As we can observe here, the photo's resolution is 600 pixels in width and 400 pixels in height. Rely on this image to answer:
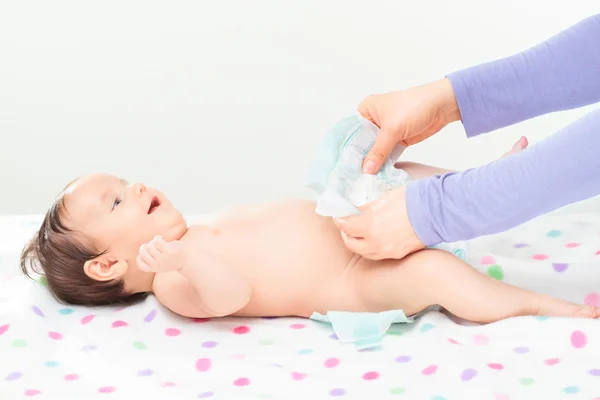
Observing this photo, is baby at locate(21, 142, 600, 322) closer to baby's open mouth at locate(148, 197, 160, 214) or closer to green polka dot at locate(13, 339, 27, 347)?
baby's open mouth at locate(148, 197, 160, 214)

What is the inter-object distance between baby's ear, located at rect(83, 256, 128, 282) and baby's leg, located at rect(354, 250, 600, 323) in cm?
49

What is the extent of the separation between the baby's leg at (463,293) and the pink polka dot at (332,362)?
17 centimetres

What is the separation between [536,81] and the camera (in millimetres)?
1637

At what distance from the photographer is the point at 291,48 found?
2.63 m

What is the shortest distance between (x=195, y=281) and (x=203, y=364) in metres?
0.14

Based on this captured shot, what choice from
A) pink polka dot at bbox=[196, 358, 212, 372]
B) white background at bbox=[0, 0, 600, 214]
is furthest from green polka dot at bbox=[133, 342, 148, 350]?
white background at bbox=[0, 0, 600, 214]

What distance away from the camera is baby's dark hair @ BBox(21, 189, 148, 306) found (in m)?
1.58

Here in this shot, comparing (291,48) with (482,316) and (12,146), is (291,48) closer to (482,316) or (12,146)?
(12,146)

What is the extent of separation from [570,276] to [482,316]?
0.25m

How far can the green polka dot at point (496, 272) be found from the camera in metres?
1.66

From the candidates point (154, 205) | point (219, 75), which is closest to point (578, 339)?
point (154, 205)

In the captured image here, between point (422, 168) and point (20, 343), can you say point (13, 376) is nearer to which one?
point (20, 343)

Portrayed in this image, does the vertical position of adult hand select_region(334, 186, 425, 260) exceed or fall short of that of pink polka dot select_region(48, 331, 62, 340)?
it exceeds it

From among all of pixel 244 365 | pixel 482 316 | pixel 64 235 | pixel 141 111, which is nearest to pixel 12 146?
pixel 141 111
